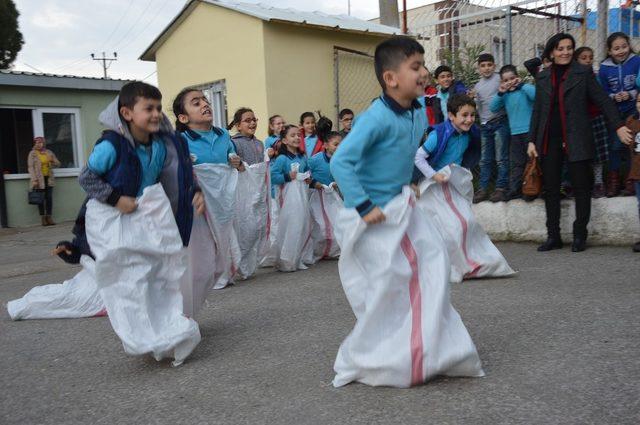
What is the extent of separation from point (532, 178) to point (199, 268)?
4080 mm

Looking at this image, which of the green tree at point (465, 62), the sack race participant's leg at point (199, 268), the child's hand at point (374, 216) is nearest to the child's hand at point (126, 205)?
the sack race participant's leg at point (199, 268)

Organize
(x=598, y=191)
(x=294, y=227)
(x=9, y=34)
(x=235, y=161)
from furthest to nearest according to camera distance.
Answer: (x=9, y=34) → (x=294, y=227) → (x=598, y=191) → (x=235, y=161)

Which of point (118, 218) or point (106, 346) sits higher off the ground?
point (118, 218)

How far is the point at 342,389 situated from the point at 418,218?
3.02ft

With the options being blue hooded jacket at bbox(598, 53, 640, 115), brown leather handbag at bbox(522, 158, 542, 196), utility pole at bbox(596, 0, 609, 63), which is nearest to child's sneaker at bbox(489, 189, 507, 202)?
brown leather handbag at bbox(522, 158, 542, 196)

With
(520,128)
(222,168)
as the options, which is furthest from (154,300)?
(520,128)

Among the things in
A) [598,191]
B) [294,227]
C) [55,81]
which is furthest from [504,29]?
[55,81]

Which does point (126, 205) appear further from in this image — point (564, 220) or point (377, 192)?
point (564, 220)

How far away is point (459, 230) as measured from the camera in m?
5.45

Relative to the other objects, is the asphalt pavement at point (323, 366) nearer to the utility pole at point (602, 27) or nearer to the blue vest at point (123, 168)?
the blue vest at point (123, 168)

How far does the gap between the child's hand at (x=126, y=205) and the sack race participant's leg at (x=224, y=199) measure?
6.14 feet

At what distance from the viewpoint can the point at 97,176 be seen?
374 centimetres

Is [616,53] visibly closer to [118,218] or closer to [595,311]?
[595,311]

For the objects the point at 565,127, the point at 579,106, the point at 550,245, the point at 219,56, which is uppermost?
the point at 219,56
